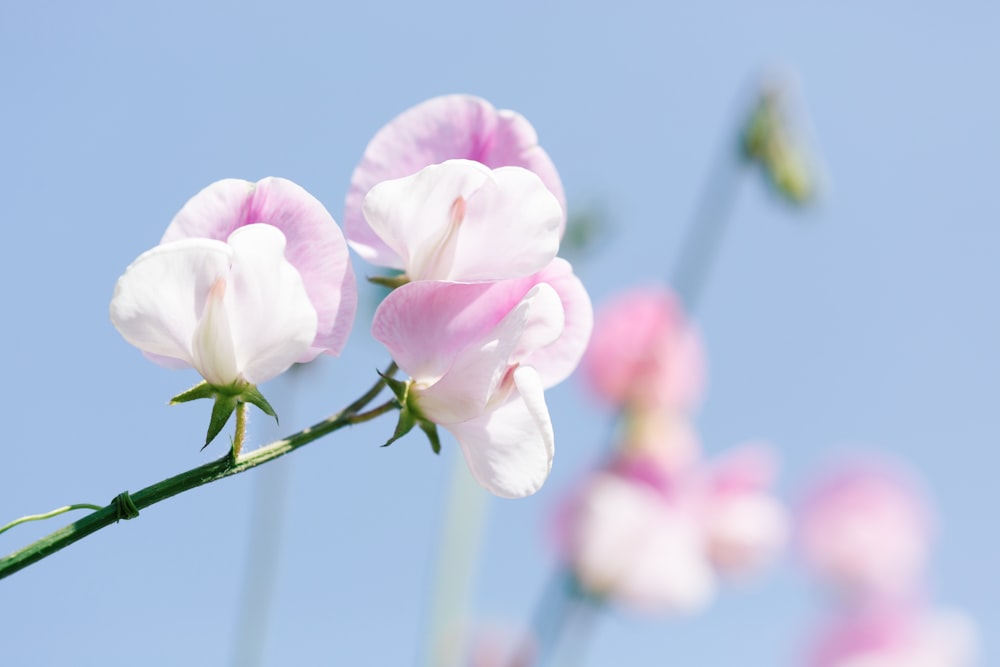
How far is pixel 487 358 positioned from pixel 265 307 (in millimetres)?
88

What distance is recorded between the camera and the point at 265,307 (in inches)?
15.6

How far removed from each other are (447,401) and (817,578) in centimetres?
217

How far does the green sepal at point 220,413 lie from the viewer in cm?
38

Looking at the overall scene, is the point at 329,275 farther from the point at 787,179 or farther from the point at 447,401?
the point at 787,179

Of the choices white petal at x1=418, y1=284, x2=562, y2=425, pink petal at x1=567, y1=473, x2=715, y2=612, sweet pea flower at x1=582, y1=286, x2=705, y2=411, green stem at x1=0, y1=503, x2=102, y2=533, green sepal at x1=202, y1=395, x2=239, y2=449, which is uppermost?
sweet pea flower at x1=582, y1=286, x2=705, y2=411

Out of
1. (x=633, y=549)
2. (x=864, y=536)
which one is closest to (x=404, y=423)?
(x=633, y=549)

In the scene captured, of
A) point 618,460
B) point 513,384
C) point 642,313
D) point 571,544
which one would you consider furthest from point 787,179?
point 513,384

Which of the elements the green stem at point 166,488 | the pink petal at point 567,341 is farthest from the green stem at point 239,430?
the pink petal at point 567,341

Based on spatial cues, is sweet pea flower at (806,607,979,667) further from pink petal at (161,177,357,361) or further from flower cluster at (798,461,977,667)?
pink petal at (161,177,357,361)

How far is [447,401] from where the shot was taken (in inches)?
16.7

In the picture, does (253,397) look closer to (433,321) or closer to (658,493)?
(433,321)

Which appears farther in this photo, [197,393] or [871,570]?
[871,570]

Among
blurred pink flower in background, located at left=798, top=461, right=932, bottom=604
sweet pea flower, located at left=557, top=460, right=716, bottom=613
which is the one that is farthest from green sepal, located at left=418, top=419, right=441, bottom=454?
blurred pink flower in background, located at left=798, top=461, right=932, bottom=604

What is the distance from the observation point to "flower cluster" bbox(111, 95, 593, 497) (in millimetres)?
391
